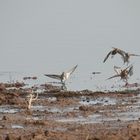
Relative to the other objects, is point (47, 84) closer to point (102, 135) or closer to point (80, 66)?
point (80, 66)

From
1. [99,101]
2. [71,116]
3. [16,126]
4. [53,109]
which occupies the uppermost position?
[99,101]

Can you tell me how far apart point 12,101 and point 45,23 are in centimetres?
3991

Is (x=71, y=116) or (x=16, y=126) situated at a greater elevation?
(x=71, y=116)

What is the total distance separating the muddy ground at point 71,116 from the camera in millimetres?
15953

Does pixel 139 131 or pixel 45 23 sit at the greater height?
pixel 45 23

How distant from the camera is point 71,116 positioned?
1867cm

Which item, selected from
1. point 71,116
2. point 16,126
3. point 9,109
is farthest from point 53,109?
point 16,126

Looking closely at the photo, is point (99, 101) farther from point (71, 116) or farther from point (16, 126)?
point (16, 126)

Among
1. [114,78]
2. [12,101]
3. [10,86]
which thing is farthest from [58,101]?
[114,78]

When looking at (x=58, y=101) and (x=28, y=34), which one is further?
(x=28, y=34)

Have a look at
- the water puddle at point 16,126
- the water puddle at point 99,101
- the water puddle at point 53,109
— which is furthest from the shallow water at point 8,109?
the water puddle at point 16,126

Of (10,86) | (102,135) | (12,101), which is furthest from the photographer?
(10,86)

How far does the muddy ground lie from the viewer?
52.3ft

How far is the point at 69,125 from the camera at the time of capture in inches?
682
